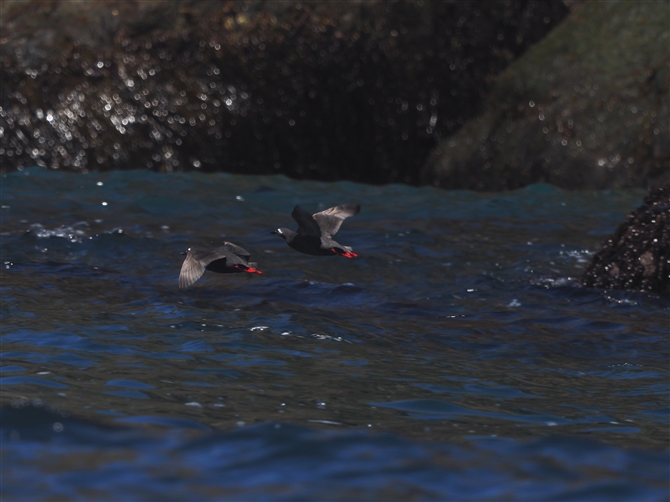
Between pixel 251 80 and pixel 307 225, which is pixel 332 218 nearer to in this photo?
pixel 307 225

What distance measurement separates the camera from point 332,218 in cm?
686

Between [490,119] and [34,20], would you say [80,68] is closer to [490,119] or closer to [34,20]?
[34,20]

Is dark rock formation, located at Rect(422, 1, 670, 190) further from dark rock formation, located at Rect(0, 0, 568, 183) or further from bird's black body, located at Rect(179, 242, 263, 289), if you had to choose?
bird's black body, located at Rect(179, 242, 263, 289)

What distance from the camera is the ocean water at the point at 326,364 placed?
12.1 feet

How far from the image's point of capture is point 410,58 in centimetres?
1407

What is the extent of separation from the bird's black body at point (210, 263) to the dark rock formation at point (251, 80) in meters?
7.39

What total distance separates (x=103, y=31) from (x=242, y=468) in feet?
36.7

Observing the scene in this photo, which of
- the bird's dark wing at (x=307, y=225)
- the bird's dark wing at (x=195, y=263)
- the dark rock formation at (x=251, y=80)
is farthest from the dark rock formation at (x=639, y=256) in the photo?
the dark rock formation at (x=251, y=80)

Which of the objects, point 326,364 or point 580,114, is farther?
point 580,114

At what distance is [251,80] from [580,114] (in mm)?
4446

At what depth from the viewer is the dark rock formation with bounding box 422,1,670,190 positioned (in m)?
12.1

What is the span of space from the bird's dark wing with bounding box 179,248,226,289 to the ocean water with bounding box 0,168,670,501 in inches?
13.1

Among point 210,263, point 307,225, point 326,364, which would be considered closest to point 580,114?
point 307,225

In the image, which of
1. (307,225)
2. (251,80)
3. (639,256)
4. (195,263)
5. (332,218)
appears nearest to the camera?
(195,263)
